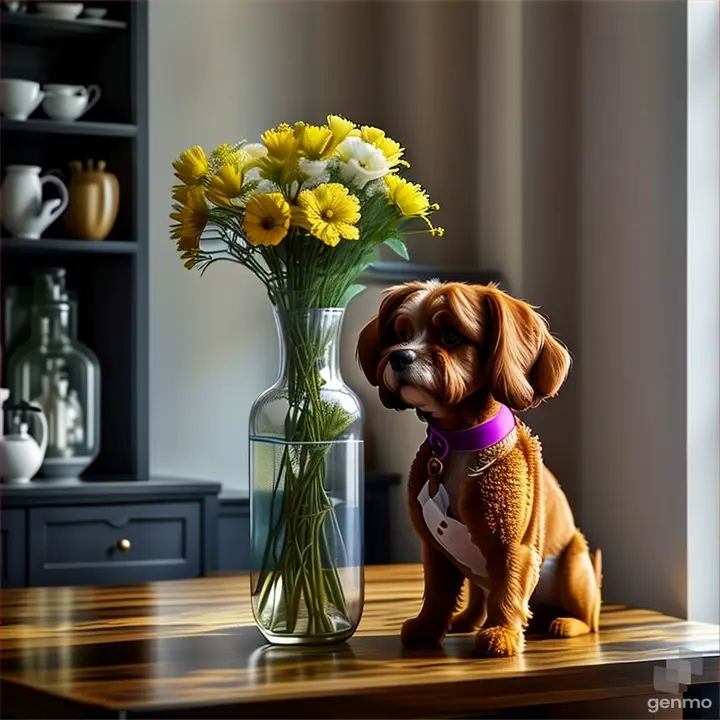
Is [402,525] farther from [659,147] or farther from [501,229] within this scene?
[659,147]

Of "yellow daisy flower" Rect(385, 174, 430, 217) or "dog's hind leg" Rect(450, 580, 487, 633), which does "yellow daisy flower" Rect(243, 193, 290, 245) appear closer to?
"yellow daisy flower" Rect(385, 174, 430, 217)

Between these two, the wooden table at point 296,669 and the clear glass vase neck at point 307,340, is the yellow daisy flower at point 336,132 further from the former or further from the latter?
the wooden table at point 296,669

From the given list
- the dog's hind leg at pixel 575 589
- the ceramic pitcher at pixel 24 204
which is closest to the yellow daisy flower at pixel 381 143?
the dog's hind leg at pixel 575 589

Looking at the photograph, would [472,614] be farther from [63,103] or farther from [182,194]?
[63,103]

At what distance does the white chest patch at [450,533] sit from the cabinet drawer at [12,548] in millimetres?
1628

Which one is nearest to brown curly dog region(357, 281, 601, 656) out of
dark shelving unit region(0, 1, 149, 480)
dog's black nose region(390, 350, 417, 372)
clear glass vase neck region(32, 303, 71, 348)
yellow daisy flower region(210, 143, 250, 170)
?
dog's black nose region(390, 350, 417, 372)

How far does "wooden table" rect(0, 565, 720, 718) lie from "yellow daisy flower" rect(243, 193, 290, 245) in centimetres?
44

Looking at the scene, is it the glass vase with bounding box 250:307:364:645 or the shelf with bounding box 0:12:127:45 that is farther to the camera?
the shelf with bounding box 0:12:127:45

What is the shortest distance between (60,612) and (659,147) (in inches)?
68.2

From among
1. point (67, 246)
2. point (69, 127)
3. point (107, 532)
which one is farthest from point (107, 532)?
point (69, 127)

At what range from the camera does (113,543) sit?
295 cm

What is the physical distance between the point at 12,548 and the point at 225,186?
1.69m

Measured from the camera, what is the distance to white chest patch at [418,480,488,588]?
142 cm

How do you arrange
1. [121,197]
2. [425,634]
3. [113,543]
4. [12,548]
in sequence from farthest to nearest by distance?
[121,197] → [113,543] → [12,548] → [425,634]
